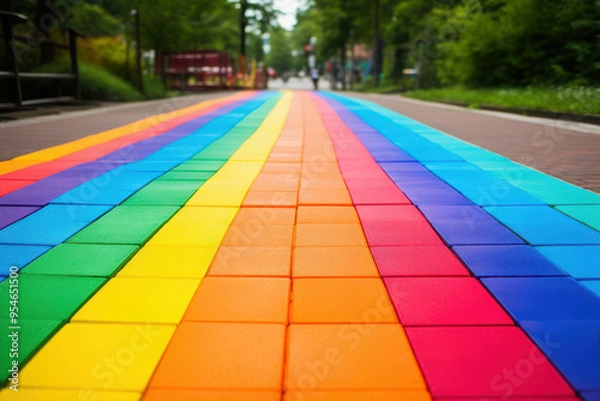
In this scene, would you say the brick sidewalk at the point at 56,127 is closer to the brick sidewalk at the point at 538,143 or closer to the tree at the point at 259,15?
the brick sidewalk at the point at 538,143

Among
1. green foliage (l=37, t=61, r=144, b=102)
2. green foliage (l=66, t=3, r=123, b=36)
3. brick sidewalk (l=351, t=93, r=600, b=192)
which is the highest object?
green foliage (l=66, t=3, r=123, b=36)

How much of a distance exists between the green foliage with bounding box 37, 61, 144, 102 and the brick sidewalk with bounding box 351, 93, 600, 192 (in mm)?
9380

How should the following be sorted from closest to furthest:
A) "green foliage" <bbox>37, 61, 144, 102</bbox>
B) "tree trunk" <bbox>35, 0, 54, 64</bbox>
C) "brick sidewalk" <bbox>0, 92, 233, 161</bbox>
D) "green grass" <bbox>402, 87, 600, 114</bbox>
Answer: "brick sidewalk" <bbox>0, 92, 233, 161</bbox>
"green grass" <bbox>402, 87, 600, 114</bbox>
"tree trunk" <bbox>35, 0, 54, 64</bbox>
"green foliage" <bbox>37, 61, 144, 102</bbox>

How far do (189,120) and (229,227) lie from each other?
800 centimetres

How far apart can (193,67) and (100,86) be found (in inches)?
435

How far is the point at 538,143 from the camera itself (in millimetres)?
7875

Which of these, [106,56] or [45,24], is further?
[106,56]

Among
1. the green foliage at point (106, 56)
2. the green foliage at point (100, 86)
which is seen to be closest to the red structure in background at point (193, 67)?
the green foliage at point (106, 56)

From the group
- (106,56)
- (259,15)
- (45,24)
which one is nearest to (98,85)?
(45,24)

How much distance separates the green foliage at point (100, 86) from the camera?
1497cm

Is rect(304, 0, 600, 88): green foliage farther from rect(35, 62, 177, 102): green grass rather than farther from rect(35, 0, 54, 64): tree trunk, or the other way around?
rect(35, 0, 54, 64): tree trunk

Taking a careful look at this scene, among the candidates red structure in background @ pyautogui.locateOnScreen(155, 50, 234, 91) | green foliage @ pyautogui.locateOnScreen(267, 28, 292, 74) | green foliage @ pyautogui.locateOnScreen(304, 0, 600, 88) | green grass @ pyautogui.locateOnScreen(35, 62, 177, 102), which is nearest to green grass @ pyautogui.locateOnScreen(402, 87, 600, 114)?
green foliage @ pyautogui.locateOnScreen(304, 0, 600, 88)

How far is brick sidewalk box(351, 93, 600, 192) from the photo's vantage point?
5824 mm

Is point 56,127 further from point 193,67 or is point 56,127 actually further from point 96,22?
point 96,22
